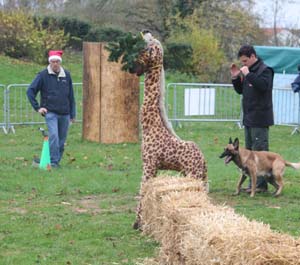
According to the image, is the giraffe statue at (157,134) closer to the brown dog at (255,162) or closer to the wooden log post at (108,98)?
the brown dog at (255,162)

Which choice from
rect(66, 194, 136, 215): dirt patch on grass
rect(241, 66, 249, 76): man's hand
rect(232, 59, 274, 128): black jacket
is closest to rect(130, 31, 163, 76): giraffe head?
rect(66, 194, 136, 215): dirt patch on grass

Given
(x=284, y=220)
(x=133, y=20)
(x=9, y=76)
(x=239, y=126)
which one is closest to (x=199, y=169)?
(x=284, y=220)

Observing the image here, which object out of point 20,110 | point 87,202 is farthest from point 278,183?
point 20,110

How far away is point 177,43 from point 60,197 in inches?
938

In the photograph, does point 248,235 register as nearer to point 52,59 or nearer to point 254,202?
point 254,202

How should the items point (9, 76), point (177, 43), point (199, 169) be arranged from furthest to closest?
point (177, 43)
point (9, 76)
point (199, 169)

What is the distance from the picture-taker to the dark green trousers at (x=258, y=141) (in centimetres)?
1092

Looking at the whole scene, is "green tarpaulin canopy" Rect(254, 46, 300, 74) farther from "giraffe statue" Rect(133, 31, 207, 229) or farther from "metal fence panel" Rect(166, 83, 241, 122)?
"giraffe statue" Rect(133, 31, 207, 229)

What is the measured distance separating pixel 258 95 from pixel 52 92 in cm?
358

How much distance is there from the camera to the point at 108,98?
16.0 metres

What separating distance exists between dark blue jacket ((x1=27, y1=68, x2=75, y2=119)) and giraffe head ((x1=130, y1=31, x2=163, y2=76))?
167 inches

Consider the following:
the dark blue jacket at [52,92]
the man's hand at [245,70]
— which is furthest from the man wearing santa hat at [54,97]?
the man's hand at [245,70]

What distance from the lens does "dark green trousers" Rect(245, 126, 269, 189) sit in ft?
35.8

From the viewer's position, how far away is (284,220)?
29.8 ft
